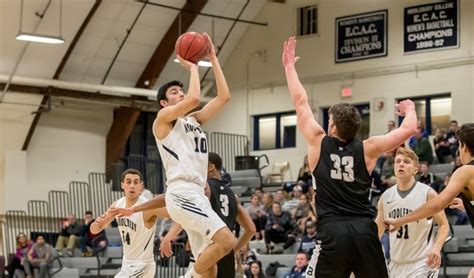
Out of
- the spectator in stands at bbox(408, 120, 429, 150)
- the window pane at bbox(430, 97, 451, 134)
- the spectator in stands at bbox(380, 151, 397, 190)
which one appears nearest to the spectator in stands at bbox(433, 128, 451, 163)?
the spectator in stands at bbox(408, 120, 429, 150)

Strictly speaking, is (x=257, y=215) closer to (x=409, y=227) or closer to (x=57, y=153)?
(x=57, y=153)

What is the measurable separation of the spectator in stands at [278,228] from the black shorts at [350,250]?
13208 millimetres

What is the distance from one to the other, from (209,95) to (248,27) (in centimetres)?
247

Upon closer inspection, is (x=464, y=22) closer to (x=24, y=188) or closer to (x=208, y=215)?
(x=24, y=188)

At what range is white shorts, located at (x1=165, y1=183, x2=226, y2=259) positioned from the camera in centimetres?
877

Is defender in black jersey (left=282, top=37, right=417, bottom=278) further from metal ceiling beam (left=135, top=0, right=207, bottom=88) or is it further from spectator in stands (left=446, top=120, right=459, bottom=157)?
metal ceiling beam (left=135, top=0, right=207, bottom=88)

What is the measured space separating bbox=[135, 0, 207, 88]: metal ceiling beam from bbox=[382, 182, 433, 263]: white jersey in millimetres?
18667

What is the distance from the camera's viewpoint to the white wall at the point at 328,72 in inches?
1038

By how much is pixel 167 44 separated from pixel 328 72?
15.7 ft

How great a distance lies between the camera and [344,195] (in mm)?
7770

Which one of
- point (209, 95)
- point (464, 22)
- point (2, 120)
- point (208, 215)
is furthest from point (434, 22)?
point (208, 215)

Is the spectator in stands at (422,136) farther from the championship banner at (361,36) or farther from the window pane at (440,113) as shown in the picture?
the championship banner at (361,36)

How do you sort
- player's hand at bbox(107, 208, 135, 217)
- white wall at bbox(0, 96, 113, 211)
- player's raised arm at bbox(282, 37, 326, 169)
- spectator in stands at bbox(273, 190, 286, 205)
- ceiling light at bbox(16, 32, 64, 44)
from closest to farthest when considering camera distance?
player's raised arm at bbox(282, 37, 326, 169), player's hand at bbox(107, 208, 135, 217), spectator in stands at bbox(273, 190, 286, 205), ceiling light at bbox(16, 32, 64, 44), white wall at bbox(0, 96, 113, 211)

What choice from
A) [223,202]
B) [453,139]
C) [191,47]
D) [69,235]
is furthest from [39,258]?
[191,47]
